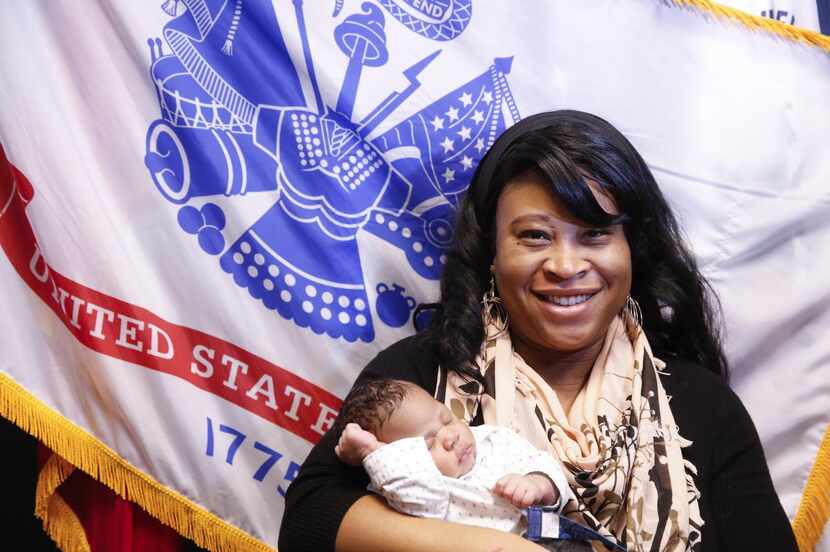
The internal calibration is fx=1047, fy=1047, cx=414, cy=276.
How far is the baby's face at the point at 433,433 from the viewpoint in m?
1.61

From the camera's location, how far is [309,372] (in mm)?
2127

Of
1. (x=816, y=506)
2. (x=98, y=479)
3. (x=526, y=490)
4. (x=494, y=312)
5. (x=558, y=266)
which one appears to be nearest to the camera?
(x=526, y=490)

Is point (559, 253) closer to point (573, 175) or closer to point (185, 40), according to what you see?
point (573, 175)

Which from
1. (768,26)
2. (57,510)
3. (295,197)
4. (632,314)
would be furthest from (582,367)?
(57,510)

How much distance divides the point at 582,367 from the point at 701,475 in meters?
0.29

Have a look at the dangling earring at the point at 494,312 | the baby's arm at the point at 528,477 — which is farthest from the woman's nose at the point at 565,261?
the baby's arm at the point at 528,477

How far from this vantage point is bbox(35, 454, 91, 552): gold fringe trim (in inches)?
79.7

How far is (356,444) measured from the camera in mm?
1606

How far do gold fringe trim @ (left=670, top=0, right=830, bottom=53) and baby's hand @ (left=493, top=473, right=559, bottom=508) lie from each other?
1.14 meters

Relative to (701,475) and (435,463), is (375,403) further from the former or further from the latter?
(701,475)

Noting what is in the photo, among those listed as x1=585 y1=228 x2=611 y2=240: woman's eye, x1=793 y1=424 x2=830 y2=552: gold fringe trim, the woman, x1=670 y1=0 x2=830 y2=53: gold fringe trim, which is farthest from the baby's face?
x1=670 y1=0 x2=830 y2=53: gold fringe trim

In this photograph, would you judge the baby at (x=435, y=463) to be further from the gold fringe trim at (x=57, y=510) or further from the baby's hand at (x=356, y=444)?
the gold fringe trim at (x=57, y=510)

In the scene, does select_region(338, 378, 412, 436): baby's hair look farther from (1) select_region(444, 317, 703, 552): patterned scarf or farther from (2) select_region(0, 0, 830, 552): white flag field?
(2) select_region(0, 0, 830, 552): white flag field

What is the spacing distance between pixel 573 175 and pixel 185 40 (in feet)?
2.69
